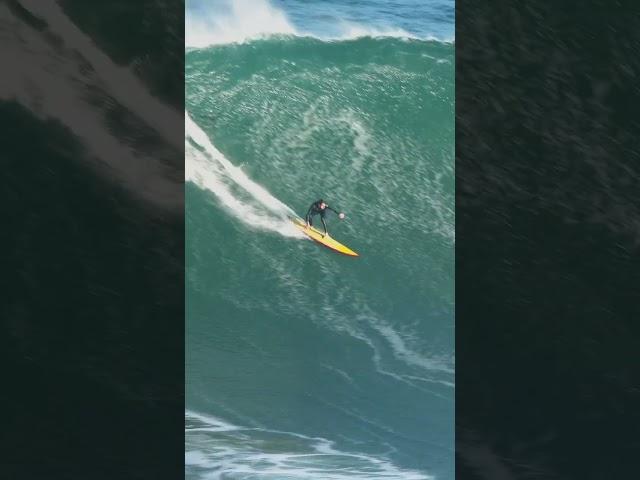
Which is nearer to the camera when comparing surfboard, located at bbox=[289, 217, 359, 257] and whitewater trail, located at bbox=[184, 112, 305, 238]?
whitewater trail, located at bbox=[184, 112, 305, 238]

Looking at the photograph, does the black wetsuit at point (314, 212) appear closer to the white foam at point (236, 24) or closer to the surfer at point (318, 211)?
the surfer at point (318, 211)

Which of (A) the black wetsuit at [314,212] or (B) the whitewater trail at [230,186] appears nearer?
(B) the whitewater trail at [230,186]

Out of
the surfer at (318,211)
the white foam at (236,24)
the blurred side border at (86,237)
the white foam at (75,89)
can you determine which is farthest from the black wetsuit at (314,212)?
the white foam at (236,24)

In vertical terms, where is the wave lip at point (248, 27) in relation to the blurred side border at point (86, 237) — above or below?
above
